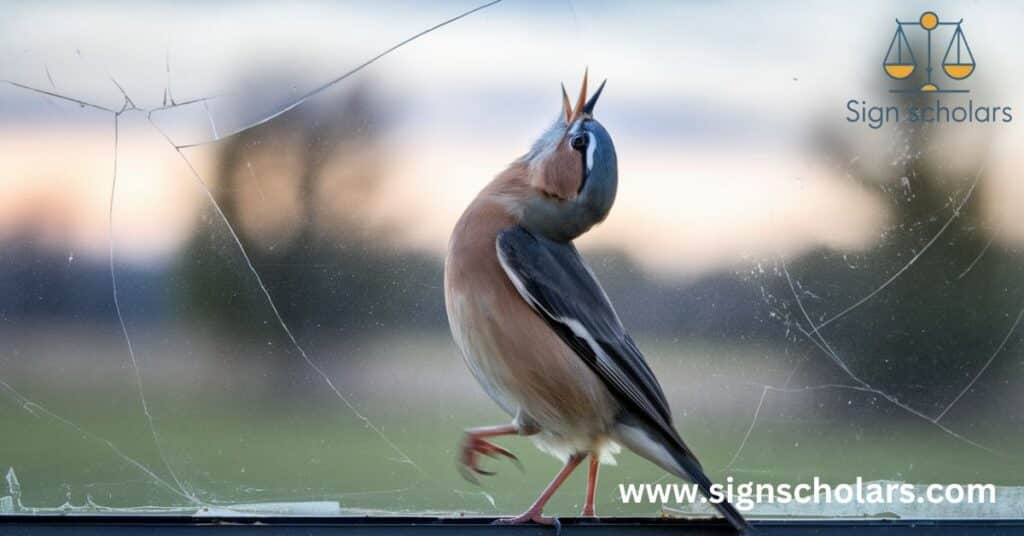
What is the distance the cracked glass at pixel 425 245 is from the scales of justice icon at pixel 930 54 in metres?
0.03

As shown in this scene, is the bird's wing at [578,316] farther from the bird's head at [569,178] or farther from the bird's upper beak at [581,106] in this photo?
the bird's upper beak at [581,106]

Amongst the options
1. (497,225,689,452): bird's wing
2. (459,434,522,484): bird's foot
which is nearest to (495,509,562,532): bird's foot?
(459,434,522,484): bird's foot

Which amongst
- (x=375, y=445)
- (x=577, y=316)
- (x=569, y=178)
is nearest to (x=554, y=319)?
(x=577, y=316)

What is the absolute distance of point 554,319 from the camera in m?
2.47

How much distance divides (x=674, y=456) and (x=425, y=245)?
0.71m

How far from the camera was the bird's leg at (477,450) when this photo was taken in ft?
8.64

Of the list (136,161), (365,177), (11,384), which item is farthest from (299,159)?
(11,384)

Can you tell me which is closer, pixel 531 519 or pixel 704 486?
pixel 704 486

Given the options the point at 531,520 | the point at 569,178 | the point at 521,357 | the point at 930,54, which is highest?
the point at 930,54

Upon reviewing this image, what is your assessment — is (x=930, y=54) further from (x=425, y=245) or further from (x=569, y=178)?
(x=425, y=245)

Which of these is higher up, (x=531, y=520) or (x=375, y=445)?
(x=375, y=445)

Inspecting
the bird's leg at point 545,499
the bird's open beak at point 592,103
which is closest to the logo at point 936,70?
the bird's open beak at point 592,103

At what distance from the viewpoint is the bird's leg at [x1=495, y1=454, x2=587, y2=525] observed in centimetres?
244

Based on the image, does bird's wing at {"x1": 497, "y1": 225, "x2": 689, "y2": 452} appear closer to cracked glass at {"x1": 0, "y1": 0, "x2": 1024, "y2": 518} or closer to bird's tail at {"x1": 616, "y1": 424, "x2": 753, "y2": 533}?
bird's tail at {"x1": 616, "y1": 424, "x2": 753, "y2": 533}
